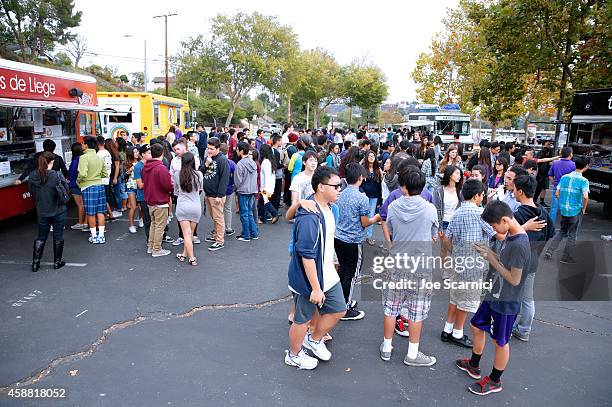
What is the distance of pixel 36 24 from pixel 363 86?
28850 mm

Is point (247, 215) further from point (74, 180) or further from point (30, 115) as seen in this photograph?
point (30, 115)

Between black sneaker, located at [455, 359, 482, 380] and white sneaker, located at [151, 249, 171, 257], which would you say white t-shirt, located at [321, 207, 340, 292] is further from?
white sneaker, located at [151, 249, 171, 257]

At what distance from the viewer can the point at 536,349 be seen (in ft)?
14.2

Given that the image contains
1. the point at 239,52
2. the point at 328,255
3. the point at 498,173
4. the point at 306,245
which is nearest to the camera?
the point at 306,245

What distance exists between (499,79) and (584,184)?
11.2 metres

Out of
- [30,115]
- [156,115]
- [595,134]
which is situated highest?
[156,115]

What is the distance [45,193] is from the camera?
19.5 feet

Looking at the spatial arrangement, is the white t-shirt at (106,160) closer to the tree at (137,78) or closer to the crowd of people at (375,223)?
the crowd of people at (375,223)

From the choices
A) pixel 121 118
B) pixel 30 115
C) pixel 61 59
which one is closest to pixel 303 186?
pixel 30 115

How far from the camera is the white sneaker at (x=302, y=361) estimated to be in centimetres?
385

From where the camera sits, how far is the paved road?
3539 mm

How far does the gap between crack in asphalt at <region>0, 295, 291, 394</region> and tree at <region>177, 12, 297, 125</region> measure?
92.4ft

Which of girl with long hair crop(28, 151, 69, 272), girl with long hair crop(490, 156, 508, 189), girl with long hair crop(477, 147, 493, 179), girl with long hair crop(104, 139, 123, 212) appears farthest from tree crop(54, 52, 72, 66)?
girl with long hair crop(490, 156, 508, 189)

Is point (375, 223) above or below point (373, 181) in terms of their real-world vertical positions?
below
